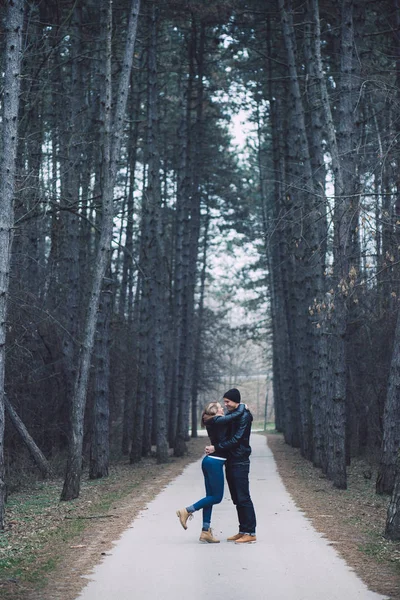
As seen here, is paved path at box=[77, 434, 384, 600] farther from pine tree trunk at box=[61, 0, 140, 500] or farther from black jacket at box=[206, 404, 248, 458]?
pine tree trunk at box=[61, 0, 140, 500]

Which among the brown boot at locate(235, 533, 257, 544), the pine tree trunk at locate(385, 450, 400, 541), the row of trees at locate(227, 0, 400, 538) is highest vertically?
the row of trees at locate(227, 0, 400, 538)

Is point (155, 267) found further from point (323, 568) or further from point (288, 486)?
point (323, 568)

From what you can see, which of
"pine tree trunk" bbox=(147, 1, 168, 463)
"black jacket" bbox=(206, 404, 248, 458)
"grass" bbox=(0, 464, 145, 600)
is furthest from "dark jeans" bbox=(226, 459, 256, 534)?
"pine tree trunk" bbox=(147, 1, 168, 463)

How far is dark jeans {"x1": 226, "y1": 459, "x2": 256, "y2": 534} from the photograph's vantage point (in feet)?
33.6

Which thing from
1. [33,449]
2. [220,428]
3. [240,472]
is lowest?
[33,449]

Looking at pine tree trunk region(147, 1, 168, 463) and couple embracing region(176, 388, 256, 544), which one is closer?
couple embracing region(176, 388, 256, 544)

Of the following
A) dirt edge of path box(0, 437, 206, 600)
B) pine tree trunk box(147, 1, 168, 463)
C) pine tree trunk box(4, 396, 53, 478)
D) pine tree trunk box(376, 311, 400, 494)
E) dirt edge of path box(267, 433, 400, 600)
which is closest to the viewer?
dirt edge of path box(0, 437, 206, 600)

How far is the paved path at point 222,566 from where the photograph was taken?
7.30 m

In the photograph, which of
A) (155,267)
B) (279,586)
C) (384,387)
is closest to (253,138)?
(155,267)

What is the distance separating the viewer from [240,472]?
34.0ft

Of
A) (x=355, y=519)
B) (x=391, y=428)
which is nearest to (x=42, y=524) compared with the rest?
(x=355, y=519)

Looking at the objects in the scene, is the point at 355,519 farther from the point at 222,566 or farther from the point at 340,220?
the point at 340,220

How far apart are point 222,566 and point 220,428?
217 centimetres

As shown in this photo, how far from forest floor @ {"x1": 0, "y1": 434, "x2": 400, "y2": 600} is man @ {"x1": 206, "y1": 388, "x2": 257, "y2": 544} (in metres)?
1.07
